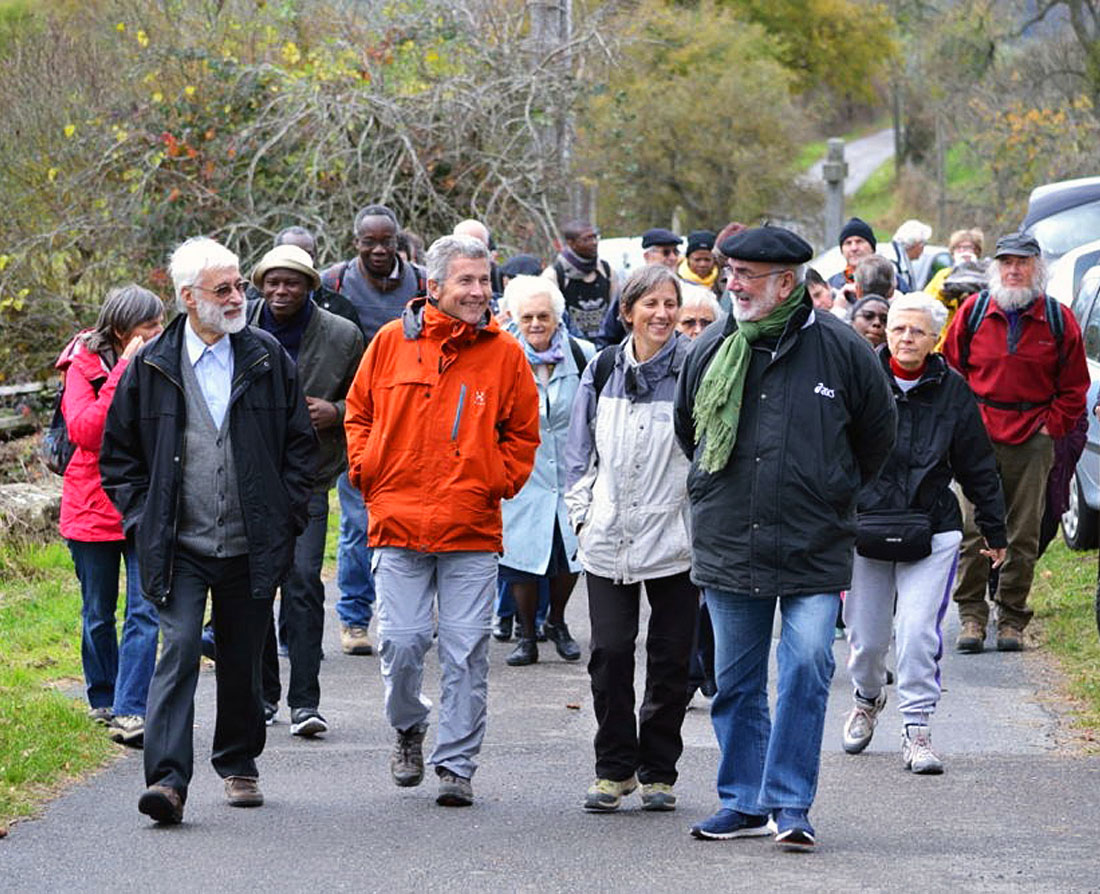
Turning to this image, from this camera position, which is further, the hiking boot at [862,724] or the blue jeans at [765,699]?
the hiking boot at [862,724]

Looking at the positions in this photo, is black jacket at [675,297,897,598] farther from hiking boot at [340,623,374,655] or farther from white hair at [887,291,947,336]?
hiking boot at [340,623,374,655]

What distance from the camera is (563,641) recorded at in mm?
10781

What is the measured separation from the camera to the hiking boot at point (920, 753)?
808 centimetres

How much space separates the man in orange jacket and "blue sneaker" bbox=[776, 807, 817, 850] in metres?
1.28

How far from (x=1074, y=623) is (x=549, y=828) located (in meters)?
5.44

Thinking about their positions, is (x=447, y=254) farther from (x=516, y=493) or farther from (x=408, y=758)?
(x=408, y=758)

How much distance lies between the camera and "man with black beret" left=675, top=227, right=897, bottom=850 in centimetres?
655

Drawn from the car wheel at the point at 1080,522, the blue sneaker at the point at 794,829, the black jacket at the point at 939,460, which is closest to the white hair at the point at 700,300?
the black jacket at the point at 939,460

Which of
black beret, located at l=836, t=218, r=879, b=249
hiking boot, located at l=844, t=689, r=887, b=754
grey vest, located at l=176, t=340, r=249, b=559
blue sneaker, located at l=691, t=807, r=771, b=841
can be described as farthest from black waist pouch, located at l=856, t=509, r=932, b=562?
black beret, located at l=836, t=218, r=879, b=249

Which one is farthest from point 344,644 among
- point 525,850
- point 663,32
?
point 663,32

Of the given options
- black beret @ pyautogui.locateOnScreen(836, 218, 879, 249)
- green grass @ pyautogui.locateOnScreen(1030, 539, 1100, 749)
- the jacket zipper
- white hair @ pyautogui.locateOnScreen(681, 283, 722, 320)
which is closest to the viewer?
the jacket zipper

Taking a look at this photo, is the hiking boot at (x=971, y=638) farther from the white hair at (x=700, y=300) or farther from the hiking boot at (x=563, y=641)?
the white hair at (x=700, y=300)

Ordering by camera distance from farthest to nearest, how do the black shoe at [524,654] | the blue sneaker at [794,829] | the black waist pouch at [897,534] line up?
the black shoe at [524,654] → the black waist pouch at [897,534] → the blue sneaker at [794,829]

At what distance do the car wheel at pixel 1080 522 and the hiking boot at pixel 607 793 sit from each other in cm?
723
